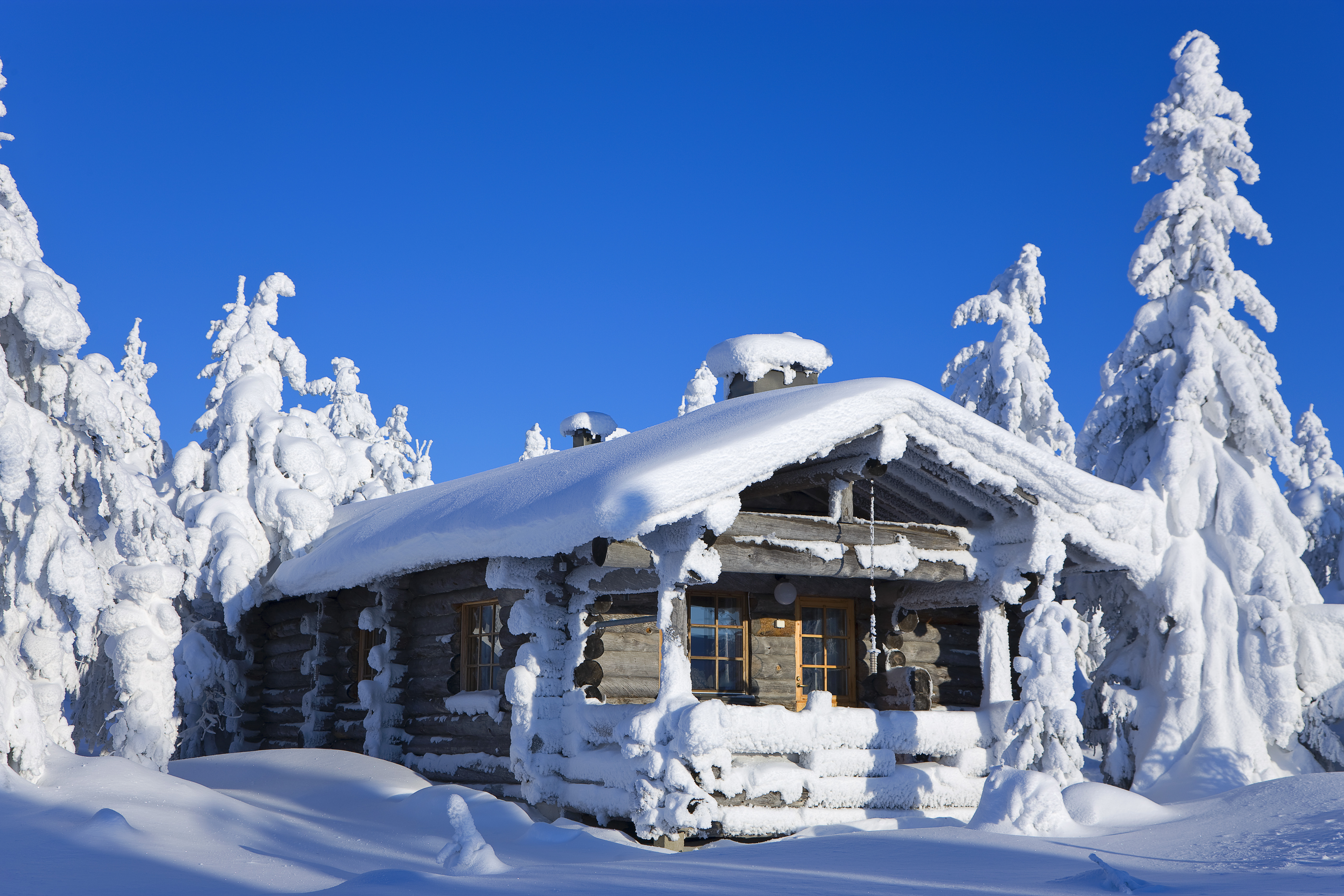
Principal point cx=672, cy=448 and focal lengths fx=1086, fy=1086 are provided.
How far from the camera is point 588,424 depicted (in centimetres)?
1848

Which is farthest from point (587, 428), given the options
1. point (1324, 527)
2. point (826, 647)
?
point (1324, 527)

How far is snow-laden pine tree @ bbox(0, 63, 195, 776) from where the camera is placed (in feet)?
32.7

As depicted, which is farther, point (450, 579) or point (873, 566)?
point (450, 579)

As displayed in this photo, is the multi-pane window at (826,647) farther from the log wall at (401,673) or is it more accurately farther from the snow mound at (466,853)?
the snow mound at (466,853)

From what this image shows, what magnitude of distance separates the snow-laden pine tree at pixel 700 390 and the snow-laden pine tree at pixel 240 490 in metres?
16.7

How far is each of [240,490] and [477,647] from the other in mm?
6723

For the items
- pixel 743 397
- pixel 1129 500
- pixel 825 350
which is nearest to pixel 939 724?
pixel 1129 500

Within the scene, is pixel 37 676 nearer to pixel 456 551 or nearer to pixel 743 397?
pixel 456 551

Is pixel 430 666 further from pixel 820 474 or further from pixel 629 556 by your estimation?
pixel 820 474

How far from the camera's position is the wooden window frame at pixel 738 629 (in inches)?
536

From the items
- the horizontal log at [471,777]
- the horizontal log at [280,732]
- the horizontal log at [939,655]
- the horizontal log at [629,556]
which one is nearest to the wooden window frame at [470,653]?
the horizontal log at [471,777]

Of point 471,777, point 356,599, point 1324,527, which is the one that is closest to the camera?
point 471,777

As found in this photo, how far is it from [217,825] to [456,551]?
3.67 metres

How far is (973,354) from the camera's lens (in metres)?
24.0
